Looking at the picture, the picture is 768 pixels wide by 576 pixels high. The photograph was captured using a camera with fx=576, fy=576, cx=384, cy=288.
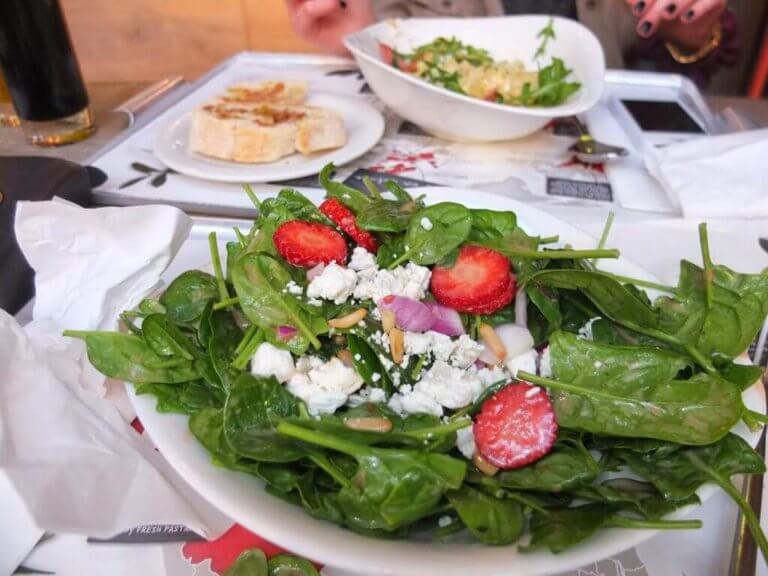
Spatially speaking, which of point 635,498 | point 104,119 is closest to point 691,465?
point 635,498

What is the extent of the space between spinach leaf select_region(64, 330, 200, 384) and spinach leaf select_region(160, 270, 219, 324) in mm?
57

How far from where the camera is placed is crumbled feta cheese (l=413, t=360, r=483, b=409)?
0.58m

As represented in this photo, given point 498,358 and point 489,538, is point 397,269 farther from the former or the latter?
point 489,538

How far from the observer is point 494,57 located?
1.56m

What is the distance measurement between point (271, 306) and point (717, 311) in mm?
501

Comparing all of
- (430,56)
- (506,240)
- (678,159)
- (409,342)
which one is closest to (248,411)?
(409,342)

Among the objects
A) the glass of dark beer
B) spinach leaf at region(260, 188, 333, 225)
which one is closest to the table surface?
the glass of dark beer

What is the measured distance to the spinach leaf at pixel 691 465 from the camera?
1.70ft

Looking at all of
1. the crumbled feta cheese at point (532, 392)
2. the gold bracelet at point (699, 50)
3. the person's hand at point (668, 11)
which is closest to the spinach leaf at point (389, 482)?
the crumbled feta cheese at point (532, 392)

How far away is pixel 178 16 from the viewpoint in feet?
11.0

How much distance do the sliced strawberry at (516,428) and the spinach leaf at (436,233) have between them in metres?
0.19

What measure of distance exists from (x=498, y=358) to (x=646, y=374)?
5.8 inches

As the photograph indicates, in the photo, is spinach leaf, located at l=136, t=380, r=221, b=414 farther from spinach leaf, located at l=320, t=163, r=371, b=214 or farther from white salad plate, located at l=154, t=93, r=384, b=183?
white salad plate, located at l=154, t=93, r=384, b=183

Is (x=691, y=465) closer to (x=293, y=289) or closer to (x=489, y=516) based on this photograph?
(x=489, y=516)
